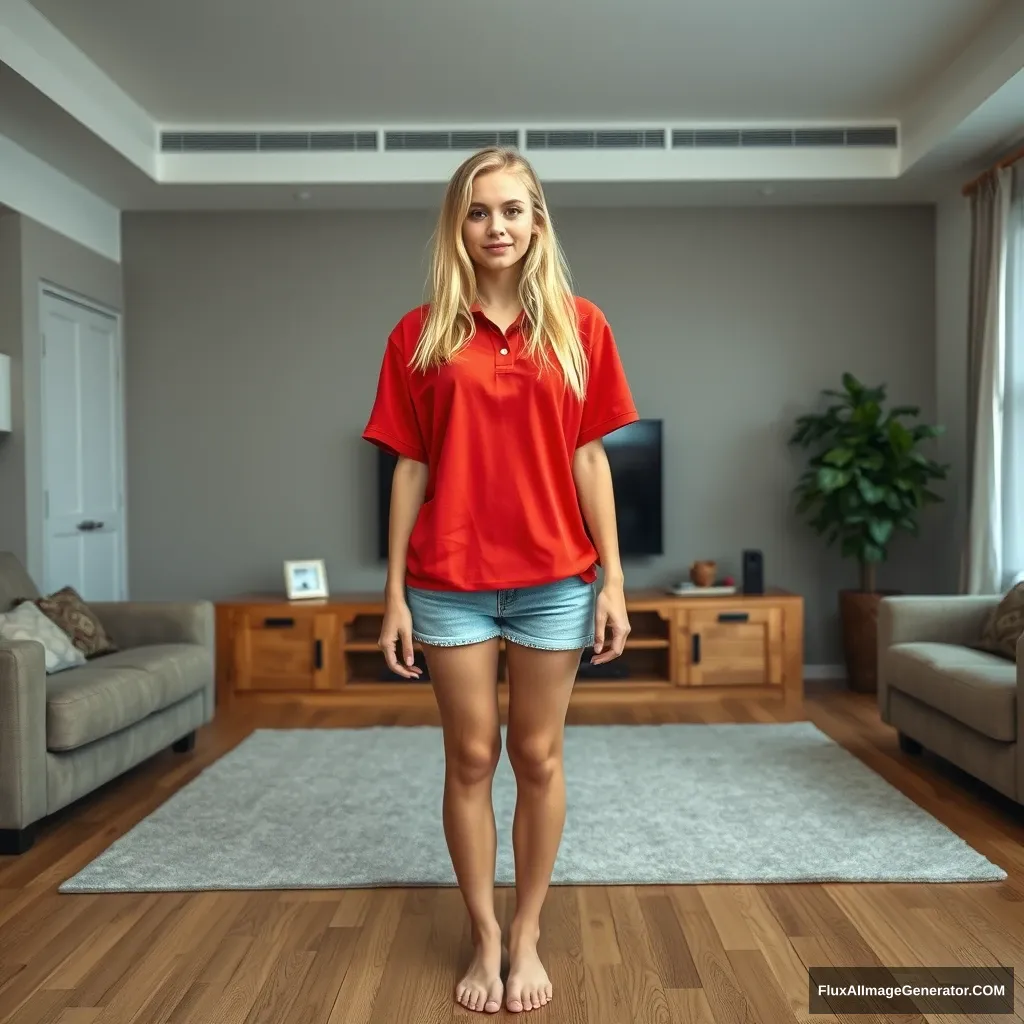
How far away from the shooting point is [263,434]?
18.8 feet

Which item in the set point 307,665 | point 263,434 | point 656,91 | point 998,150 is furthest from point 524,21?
point 307,665

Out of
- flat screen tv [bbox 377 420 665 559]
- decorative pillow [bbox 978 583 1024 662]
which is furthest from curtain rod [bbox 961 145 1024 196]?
decorative pillow [bbox 978 583 1024 662]

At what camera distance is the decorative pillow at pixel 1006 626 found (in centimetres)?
367

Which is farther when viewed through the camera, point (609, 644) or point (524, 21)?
point (524, 21)

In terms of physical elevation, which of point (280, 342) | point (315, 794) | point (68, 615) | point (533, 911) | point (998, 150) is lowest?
point (315, 794)

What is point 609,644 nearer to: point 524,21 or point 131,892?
point 131,892

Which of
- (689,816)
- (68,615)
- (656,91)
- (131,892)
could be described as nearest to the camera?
(131,892)

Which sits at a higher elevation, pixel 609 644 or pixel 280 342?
pixel 280 342

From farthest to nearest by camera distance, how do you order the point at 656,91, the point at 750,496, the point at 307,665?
the point at 750,496
the point at 307,665
the point at 656,91

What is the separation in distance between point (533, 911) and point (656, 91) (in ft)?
12.5

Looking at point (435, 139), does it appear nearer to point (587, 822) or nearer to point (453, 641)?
point (587, 822)

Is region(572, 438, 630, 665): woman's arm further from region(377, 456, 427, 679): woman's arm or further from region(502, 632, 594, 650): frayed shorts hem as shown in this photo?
region(377, 456, 427, 679): woman's arm

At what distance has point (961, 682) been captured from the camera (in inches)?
132

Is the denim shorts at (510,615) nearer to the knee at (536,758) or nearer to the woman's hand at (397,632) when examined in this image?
the woman's hand at (397,632)
